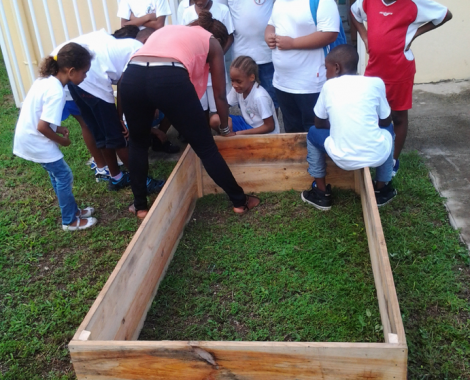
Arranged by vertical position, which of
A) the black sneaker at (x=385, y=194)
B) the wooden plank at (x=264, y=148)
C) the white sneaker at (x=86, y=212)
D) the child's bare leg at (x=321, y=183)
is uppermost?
the wooden plank at (x=264, y=148)

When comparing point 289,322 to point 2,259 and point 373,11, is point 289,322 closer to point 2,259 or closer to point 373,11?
point 2,259

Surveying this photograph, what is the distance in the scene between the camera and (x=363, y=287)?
3.04 meters

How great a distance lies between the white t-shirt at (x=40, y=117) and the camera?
356 cm

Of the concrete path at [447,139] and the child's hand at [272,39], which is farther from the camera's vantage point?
the child's hand at [272,39]

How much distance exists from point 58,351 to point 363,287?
6.19 ft

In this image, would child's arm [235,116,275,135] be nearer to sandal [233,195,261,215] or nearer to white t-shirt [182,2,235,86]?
sandal [233,195,261,215]

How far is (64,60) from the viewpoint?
3.58 m

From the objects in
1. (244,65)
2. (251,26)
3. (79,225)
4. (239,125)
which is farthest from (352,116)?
(79,225)

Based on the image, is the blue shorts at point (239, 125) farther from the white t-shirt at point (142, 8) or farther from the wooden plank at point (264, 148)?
the white t-shirt at point (142, 8)

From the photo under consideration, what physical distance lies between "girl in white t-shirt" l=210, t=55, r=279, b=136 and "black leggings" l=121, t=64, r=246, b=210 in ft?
1.81

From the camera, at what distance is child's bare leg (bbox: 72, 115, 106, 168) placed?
455 cm

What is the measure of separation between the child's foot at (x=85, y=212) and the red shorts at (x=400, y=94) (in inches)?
107

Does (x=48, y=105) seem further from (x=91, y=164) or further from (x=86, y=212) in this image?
(x=91, y=164)

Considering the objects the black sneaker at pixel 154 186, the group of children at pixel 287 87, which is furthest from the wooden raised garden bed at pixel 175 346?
the black sneaker at pixel 154 186
